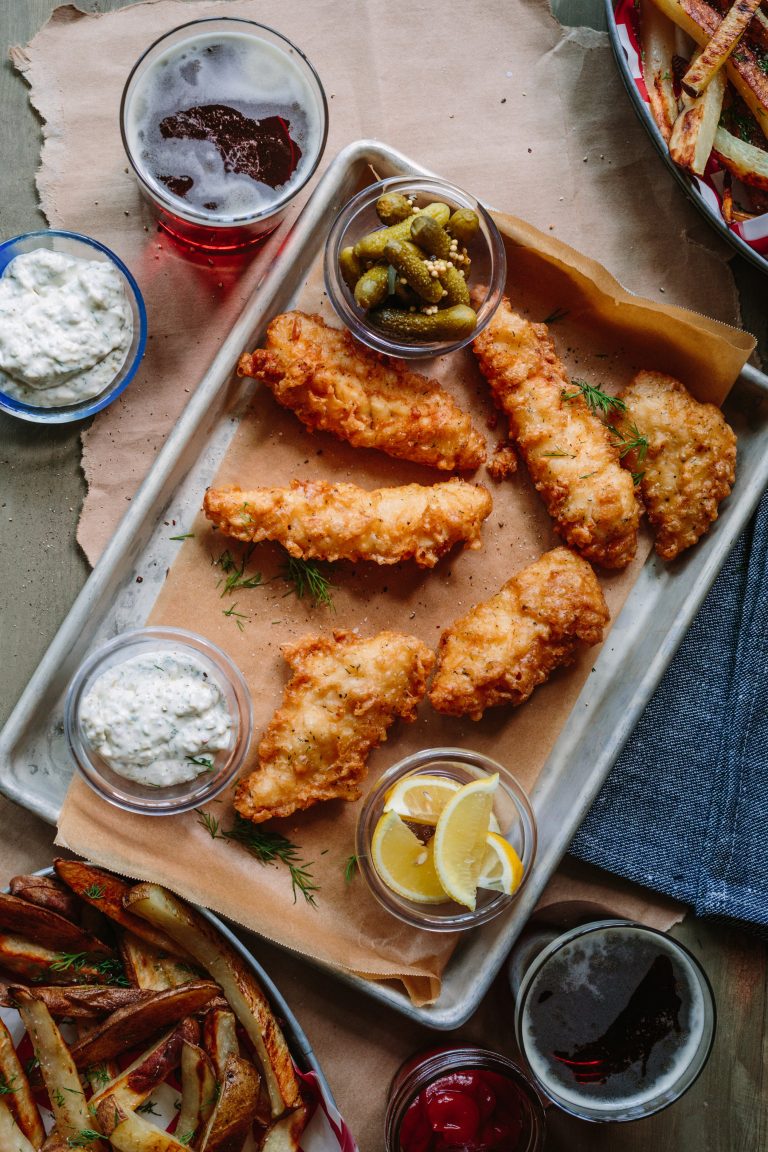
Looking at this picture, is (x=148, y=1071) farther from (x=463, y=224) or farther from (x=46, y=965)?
(x=463, y=224)

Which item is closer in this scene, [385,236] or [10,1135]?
[10,1135]

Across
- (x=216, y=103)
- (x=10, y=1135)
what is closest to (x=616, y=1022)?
(x=10, y=1135)

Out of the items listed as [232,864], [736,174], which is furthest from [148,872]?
[736,174]

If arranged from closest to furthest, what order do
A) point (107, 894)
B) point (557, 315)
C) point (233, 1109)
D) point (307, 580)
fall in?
point (233, 1109)
point (107, 894)
point (307, 580)
point (557, 315)

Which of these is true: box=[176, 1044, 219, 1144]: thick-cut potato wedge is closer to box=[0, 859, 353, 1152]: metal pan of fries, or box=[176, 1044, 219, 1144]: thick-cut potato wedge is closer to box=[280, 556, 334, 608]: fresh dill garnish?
box=[0, 859, 353, 1152]: metal pan of fries

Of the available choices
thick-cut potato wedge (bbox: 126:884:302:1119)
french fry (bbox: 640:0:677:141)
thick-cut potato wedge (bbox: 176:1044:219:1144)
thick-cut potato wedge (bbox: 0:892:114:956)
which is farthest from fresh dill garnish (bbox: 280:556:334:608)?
french fry (bbox: 640:0:677:141)

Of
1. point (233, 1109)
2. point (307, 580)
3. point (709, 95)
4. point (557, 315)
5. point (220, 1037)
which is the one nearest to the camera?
point (233, 1109)

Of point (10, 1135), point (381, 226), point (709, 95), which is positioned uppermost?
point (709, 95)
